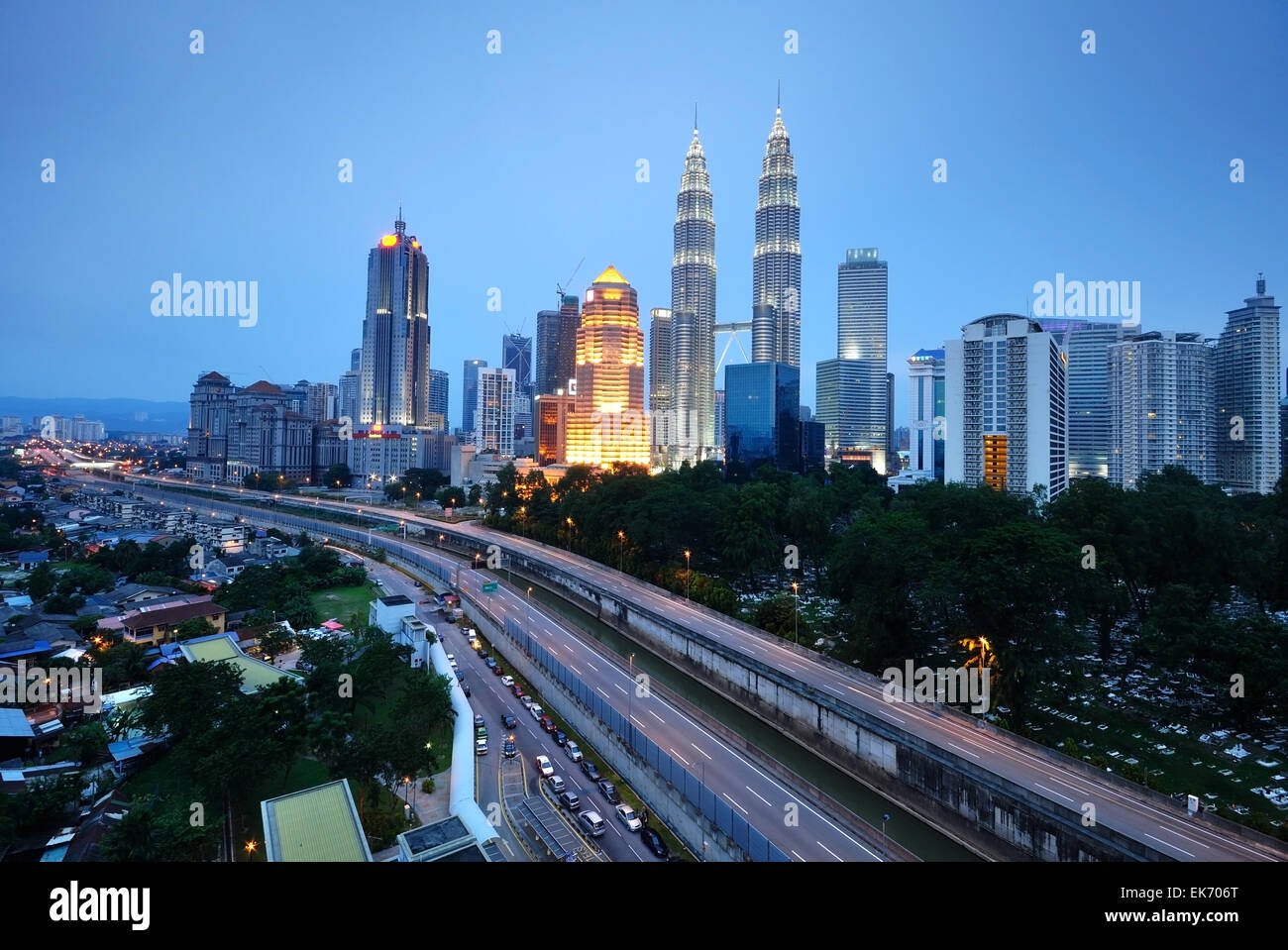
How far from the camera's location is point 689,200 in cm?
11838

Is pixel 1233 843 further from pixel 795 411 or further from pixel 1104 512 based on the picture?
pixel 795 411

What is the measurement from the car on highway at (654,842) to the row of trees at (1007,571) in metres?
8.35

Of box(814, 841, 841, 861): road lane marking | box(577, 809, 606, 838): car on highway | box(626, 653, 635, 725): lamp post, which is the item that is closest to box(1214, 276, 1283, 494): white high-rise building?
box(626, 653, 635, 725): lamp post

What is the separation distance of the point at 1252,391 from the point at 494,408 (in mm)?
75460

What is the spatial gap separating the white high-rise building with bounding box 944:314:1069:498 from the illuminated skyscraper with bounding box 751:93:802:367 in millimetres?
68841

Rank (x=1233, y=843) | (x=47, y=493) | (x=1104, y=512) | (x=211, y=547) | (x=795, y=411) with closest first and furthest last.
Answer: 1. (x=1233, y=843)
2. (x=1104, y=512)
3. (x=211, y=547)
4. (x=47, y=493)
5. (x=795, y=411)

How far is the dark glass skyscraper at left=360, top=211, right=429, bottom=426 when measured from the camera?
9831cm

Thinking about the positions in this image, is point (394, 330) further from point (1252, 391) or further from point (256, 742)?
point (1252, 391)

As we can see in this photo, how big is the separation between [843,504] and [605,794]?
32.2m

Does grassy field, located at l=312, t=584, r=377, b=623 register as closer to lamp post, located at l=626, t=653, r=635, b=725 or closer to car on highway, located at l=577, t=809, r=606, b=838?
lamp post, located at l=626, t=653, r=635, b=725

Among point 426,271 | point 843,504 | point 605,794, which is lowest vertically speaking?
point 605,794

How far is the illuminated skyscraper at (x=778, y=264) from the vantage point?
372 ft

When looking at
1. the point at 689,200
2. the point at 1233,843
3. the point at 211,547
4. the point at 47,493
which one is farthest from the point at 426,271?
the point at 1233,843
